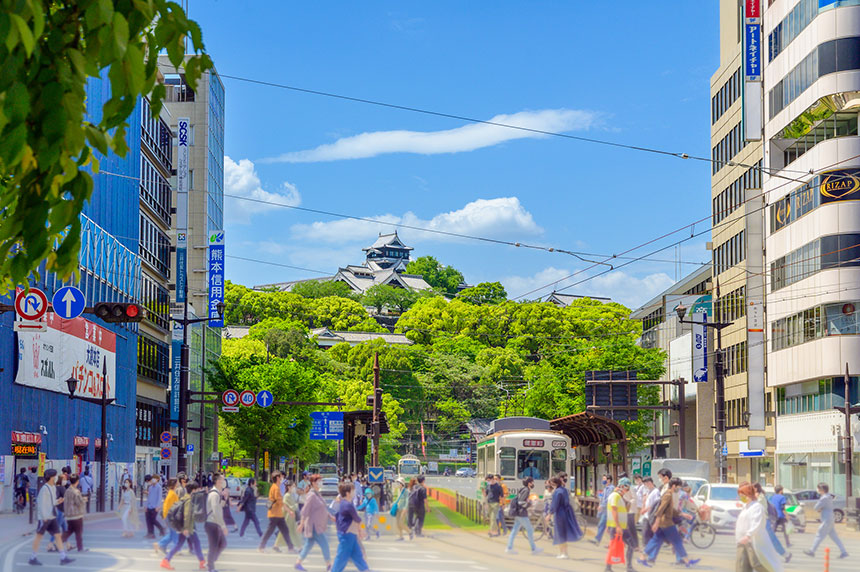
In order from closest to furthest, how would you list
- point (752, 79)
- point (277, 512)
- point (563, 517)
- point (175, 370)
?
1. point (563, 517)
2. point (277, 512)
3. point (752, 79)
4. point (175, 370)

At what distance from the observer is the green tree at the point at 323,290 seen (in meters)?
166

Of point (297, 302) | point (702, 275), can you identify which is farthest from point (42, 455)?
point (297, 302)

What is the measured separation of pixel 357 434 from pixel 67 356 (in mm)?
18864

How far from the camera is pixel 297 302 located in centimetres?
14825

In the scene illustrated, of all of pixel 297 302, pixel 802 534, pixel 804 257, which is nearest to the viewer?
pixel 802 534

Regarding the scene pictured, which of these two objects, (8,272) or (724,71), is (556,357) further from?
(8,272)

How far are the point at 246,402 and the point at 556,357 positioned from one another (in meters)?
51.5

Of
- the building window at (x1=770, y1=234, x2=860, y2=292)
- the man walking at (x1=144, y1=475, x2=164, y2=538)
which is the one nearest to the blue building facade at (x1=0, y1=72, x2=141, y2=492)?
the man walking at (x1=144, y1=475, x2=164, y2=538)

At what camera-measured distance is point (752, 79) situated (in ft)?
201

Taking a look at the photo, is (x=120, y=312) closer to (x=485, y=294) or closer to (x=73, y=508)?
(x=73, y=508)

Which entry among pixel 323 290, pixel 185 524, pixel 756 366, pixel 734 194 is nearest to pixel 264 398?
pixel 756 366

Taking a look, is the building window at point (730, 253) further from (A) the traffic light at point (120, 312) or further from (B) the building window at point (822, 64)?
(A) the traffic light at point (120, 312)

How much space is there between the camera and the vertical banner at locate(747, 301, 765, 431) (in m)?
61.8

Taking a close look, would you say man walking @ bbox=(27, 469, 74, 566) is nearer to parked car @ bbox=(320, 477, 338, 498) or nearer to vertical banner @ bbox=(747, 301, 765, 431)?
parked car @ bbox=(320, 477, 338, 498)
